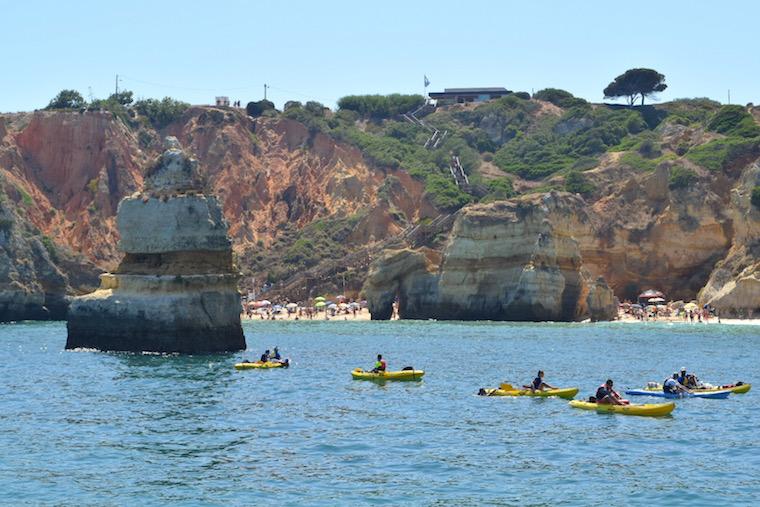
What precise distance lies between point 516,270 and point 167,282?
1565 inches

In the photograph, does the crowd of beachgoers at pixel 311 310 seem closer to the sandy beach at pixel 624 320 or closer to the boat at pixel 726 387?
the sandy beach at pixel 624 320

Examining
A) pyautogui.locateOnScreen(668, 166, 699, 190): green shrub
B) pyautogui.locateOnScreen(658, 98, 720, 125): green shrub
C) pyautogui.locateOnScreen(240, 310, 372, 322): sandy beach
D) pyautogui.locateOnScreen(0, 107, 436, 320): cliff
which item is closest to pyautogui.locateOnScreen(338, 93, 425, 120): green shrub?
pyautogui.locateOnScreen(0, 107, 436, 320): cliff

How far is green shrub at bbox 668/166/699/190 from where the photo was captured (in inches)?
3957

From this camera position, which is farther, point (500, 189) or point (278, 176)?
point (278, 176)

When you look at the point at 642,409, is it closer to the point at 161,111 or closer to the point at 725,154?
the point at 725,154

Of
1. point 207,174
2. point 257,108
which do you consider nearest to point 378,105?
point 257,108

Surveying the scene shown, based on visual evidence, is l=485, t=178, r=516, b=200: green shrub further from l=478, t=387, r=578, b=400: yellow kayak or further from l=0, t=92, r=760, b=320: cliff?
l=478, t=387, r=578, b=400: yellow kayak

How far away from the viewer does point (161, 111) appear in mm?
137000

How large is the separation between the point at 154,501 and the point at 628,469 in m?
10.5

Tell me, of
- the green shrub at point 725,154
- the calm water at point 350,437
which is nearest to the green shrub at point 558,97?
the green shrub at point 725,154

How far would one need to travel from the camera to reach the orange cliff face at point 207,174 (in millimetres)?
121250

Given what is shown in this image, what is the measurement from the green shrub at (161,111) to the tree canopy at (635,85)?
2018 inches

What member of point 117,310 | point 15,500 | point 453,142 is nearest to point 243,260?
point 453,142

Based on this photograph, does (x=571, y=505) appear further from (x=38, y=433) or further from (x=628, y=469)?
(x=38, y=433)
